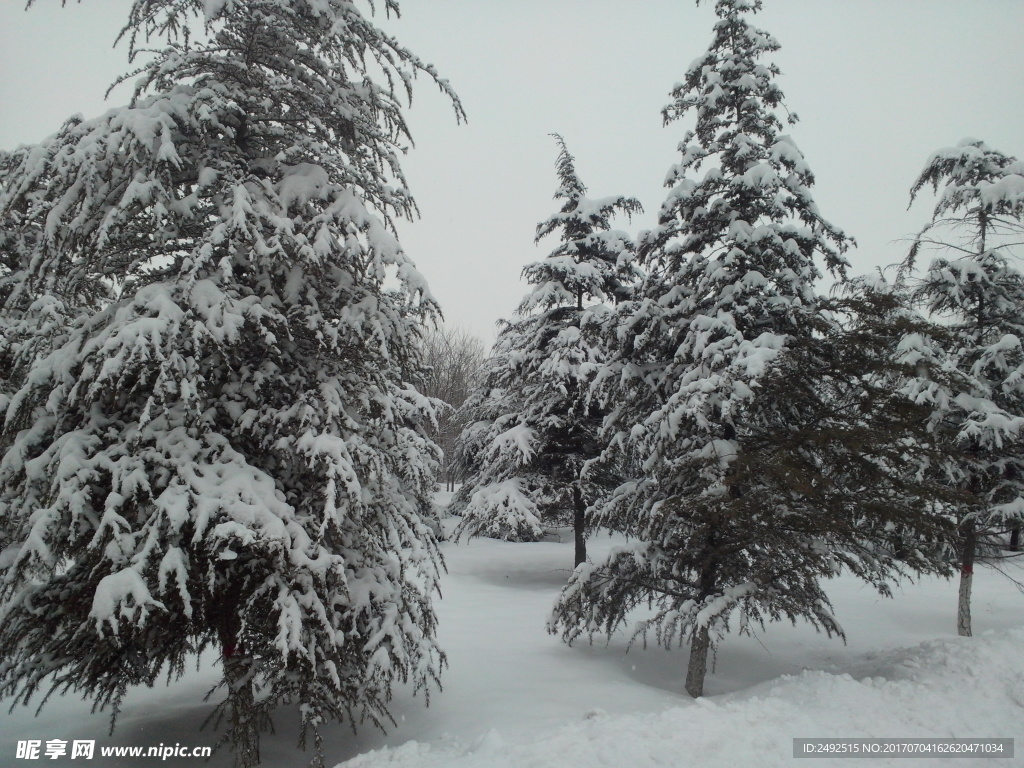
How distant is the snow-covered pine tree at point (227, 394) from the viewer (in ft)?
16.8

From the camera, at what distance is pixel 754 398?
7105mm

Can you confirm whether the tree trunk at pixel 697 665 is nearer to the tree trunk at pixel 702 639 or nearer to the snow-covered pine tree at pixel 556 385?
the tree trunk at pixel 702 639

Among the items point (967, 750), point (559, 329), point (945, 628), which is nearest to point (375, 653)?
point (967, 750)

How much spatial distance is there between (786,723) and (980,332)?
33.0ft

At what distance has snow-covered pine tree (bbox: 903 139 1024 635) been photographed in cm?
1091

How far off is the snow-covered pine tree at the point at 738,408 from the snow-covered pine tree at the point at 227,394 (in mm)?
3431

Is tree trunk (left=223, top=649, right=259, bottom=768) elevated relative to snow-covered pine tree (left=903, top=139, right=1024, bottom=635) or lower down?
lower down

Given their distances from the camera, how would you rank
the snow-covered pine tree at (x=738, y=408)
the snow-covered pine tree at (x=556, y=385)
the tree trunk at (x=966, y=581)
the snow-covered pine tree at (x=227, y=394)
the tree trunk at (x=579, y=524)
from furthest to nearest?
1. the tree trunk at (x=579, y=524)
2. the snow-covered pine tree at (x=556, y=385)
3. the tree trunk at (x=966, y=581)
4. the snow-covered pine tree at (x=738, y=408)
5. the snow-covered pine tree at (x=227, y=394)

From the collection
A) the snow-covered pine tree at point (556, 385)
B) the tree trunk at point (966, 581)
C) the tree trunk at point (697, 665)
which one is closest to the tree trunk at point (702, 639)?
the tree trunk at point (697, 665)

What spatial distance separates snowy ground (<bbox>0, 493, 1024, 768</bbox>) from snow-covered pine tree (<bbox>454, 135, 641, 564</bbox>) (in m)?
3.14

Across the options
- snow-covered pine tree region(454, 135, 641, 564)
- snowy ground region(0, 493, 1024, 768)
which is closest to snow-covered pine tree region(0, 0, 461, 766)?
snowy ground region(0, 493, 1024, 768)

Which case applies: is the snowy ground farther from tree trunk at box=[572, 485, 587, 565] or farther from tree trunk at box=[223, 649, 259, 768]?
tree trunk at box=[572, 485, 587, 565]

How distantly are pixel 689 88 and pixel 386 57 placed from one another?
5160 millimetres

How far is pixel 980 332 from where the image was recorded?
39.7 feet
